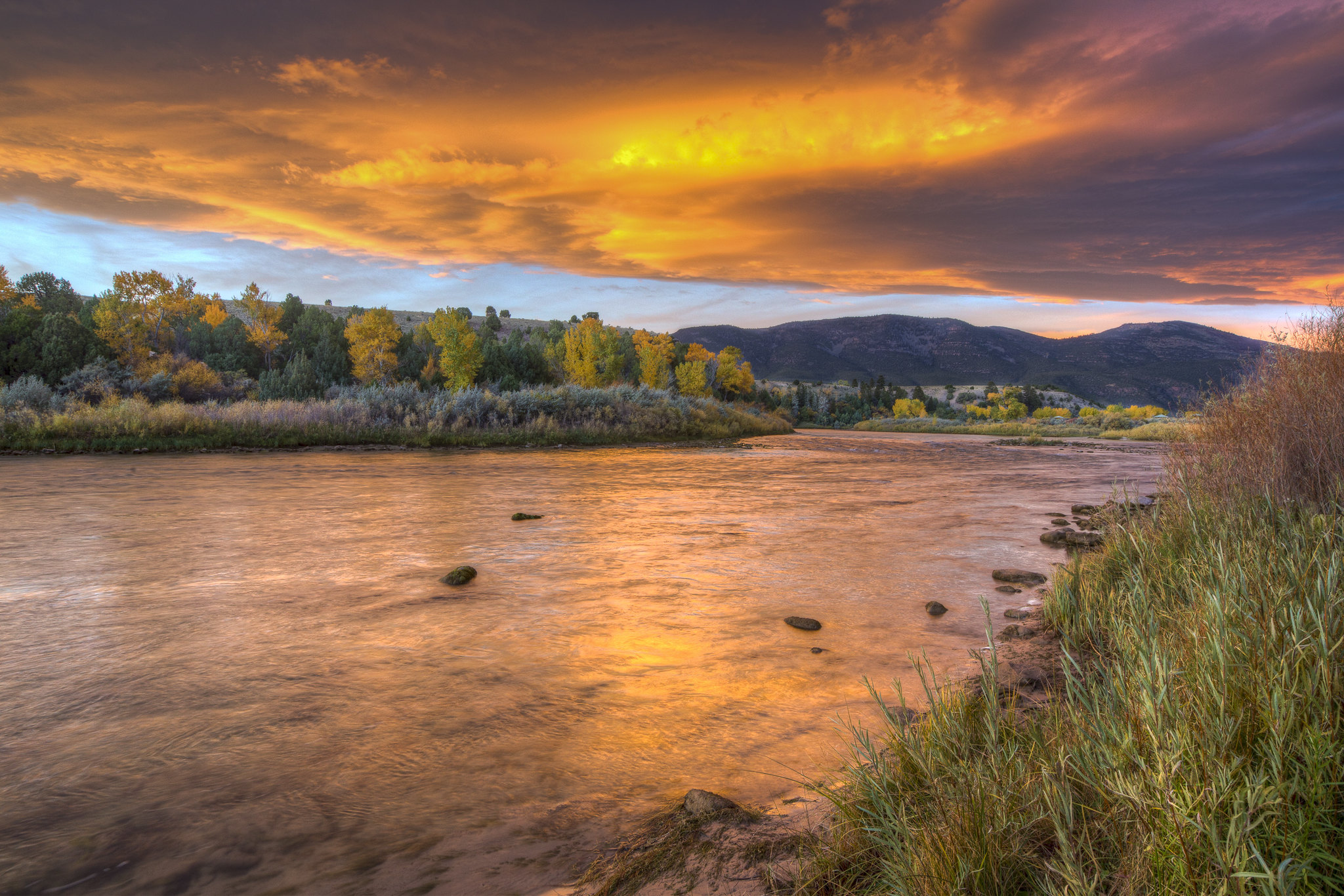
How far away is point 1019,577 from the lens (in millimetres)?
6875

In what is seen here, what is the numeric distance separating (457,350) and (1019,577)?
44.5 m

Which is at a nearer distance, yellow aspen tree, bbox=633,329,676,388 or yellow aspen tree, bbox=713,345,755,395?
Result: yellow aspen tree, bbox=633,329,676,388

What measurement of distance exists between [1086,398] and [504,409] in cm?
12741

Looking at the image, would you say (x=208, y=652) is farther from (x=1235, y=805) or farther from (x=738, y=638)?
(x=1235, y=805)

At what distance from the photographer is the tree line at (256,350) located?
1259 inches

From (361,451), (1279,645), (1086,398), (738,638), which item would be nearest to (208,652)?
(738,638)

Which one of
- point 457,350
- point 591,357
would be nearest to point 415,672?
point 457,350

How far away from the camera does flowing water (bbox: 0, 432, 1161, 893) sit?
278cm

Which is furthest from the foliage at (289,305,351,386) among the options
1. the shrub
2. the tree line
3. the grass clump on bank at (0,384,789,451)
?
the shrub

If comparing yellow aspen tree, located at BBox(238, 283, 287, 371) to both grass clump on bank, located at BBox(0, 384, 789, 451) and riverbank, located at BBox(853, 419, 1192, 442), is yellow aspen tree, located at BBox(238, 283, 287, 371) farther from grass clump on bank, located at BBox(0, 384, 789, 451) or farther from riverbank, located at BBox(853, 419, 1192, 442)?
riverbank, located at BBox(853, 419, 1192, 442)

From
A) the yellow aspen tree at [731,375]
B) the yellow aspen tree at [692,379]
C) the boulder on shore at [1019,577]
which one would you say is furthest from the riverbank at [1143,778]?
the yellow aspen tree at [731,375]

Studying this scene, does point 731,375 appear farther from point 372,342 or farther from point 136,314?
point 136,314

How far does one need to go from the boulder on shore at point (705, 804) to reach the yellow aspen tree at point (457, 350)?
44.7 meters

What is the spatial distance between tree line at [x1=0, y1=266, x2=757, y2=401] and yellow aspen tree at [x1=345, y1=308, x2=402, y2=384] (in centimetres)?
9
